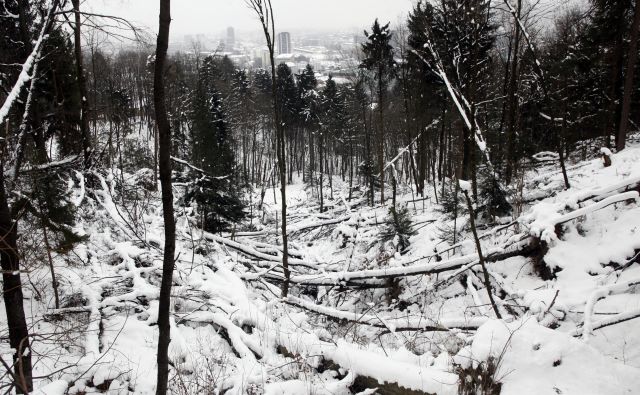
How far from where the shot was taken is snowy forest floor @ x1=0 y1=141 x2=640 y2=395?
335cm

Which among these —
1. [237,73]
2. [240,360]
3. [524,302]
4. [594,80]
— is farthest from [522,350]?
[237,73]

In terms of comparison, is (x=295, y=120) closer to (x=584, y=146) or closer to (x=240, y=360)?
(x=584, y=146)

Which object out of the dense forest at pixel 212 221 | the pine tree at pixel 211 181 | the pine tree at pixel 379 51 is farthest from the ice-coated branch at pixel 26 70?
the pine tree at pixel 379 51

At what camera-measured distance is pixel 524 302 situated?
5297 millimetres

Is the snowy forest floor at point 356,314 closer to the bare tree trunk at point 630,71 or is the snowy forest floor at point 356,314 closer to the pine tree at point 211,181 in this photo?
the bare tree trunk at point 630,71

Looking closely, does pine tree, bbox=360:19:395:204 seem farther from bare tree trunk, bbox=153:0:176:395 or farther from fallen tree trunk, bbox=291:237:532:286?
bare tree trunk, bbox=153:0:176:395

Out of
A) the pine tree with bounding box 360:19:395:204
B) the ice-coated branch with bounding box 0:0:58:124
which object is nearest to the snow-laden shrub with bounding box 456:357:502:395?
the ice-coated branch with bounding box 0:0:58:124

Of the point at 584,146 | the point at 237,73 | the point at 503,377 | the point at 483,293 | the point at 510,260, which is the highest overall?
the point at 237,73

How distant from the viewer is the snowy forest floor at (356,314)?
3354 millimetres

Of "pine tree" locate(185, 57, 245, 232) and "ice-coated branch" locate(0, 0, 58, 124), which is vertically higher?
"ice-coated branch" locate(0, 0, 58, 124)

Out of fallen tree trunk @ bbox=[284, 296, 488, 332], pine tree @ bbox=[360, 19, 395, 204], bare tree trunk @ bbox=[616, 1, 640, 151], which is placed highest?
pine tree @ bbox=[360, 19, 395, 204]

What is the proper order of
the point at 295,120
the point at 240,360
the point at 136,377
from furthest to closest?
the point at 295,120
the point at 240,360
the point at 136,377

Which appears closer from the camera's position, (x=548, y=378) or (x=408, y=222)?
(x=548, y=378)

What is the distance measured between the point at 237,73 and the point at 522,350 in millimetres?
52550
